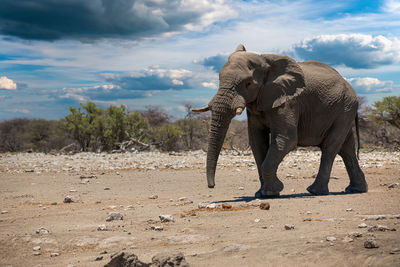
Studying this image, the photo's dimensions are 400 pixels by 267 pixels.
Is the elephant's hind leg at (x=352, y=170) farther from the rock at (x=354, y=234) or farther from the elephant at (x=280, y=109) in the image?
the rock at (x=354, y=234)

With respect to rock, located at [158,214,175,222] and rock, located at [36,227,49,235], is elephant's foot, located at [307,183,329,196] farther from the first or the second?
rock, located at [36,227,49,235]

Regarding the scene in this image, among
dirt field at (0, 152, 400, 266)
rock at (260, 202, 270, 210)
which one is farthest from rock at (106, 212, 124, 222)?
rock at (260, 202, 270, 210)

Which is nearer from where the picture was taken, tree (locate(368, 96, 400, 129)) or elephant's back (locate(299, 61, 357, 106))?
elephant's back (locate(299, 61, 357, 106))

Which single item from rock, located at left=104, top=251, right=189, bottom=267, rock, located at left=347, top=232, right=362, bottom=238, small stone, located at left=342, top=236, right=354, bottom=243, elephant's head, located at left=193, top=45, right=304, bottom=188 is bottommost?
rock, located at left=104, top=251, right=189, bottom=267

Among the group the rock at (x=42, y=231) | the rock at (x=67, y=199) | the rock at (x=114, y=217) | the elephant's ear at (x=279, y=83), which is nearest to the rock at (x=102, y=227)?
the rock at (x=114, y=217)

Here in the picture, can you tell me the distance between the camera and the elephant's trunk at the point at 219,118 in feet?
26.3

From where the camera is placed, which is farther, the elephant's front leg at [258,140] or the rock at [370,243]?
the elephant's front leg at [258,140]

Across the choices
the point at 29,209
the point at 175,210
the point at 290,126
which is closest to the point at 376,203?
the point at 290,126

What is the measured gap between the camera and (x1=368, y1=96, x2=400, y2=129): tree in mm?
26344

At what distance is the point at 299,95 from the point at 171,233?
4.37 metres

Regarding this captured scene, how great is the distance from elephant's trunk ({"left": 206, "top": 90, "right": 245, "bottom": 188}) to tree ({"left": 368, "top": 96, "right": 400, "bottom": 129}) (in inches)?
830

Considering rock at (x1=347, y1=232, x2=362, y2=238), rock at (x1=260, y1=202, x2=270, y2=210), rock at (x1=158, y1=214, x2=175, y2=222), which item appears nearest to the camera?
rock at (x1=347, y1=232, x2=362, y2=238)

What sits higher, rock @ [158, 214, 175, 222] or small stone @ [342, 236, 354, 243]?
small stone @ [342, 236, 354, 243]

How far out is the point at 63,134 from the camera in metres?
30.9
